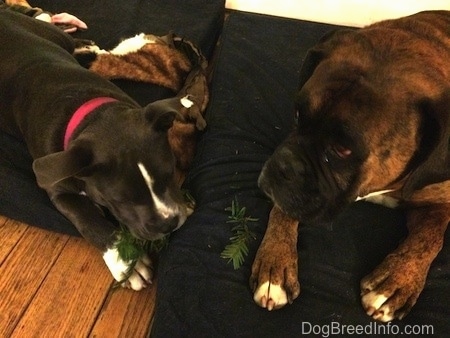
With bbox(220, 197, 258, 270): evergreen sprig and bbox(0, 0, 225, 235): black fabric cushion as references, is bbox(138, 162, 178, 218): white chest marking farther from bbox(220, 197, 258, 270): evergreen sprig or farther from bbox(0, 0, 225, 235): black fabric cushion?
bbox(0, 0, 225, 235): black fabric cushion

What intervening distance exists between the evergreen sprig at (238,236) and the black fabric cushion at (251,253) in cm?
3

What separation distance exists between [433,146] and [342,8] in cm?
216

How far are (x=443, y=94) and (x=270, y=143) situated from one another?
1018mm

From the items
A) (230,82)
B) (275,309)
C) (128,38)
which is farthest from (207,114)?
(275,309)

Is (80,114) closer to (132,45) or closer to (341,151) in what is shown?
(132,45)

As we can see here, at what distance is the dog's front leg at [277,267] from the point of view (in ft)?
6.23

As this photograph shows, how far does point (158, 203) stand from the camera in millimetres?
1978

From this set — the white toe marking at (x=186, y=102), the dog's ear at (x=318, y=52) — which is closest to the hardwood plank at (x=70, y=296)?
the white toe marking at (x=186, y=102)

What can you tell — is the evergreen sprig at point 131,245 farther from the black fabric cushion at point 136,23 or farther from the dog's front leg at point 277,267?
the black fabric cushion at point 136,23

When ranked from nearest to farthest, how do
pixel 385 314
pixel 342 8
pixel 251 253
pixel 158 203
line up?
1. pixel 385 314
2. pixel 158 203
3. pixel 251 253
4. pixel 342 8

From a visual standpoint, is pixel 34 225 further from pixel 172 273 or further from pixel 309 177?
pixel 309 177

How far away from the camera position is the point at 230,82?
288 centimetres

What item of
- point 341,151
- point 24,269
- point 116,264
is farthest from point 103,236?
point 341,151

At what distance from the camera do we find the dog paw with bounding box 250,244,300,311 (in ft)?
6.22
